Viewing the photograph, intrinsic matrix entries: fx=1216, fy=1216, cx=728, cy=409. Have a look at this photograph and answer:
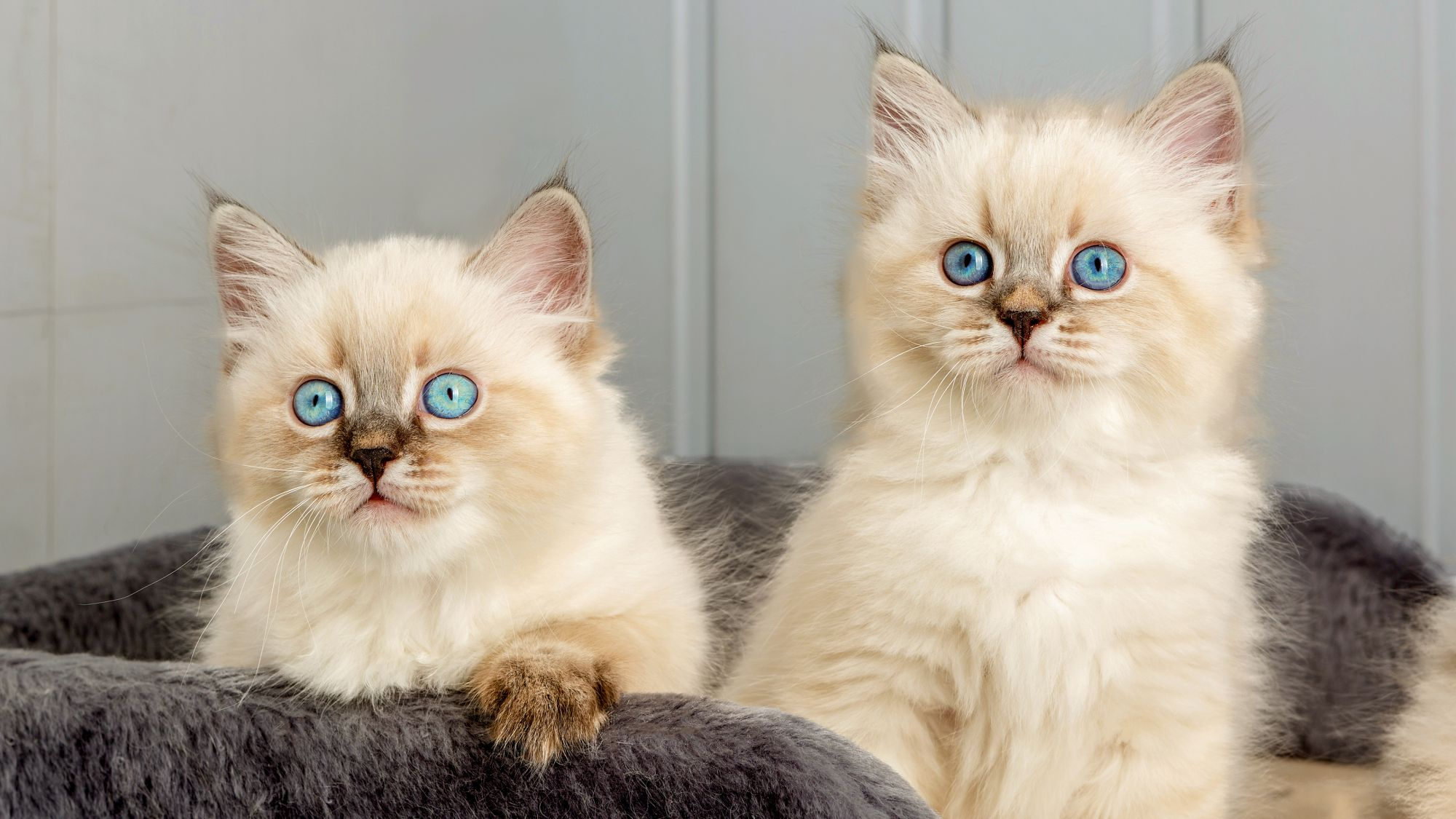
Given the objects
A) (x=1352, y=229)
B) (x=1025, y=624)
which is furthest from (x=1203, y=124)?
(x=1352, y=229)

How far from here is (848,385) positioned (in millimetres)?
1176

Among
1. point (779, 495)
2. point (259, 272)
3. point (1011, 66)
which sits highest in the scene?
point (1011, 66)

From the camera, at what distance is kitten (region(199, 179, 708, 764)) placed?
3.27ft

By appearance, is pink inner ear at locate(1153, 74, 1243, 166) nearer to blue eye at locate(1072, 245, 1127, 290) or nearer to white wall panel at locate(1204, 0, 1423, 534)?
blue eye at locate(1072, 245, 1127, 290)

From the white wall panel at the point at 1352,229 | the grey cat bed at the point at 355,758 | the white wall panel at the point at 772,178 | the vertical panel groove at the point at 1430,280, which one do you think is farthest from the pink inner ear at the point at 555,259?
the vertical panel groove at the point at 1430,280

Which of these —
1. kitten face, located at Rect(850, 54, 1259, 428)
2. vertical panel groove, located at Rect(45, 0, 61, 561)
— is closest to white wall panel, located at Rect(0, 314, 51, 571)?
vertical panel groove, located at Rect(45, 0, 61, 561)

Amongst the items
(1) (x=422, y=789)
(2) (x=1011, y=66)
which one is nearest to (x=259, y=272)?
(1) (x=422, y=789)

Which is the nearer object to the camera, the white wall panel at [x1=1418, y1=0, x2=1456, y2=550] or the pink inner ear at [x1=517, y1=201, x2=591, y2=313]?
the pink inner ear at [x1=517, y1=201, x2=591, y2=313]

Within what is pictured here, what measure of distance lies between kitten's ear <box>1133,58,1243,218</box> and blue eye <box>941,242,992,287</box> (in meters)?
0.20

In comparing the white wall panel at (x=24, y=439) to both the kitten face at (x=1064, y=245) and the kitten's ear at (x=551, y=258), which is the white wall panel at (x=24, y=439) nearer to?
the kitten's ear at (x=551, y=258)

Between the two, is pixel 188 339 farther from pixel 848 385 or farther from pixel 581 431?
pixel 848 385

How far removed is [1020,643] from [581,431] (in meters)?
0.43

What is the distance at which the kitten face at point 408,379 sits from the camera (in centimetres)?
100

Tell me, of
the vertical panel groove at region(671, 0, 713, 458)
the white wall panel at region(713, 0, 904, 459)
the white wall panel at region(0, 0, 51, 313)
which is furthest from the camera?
the vertical panel groove at region(671, 0, 713, 458)
